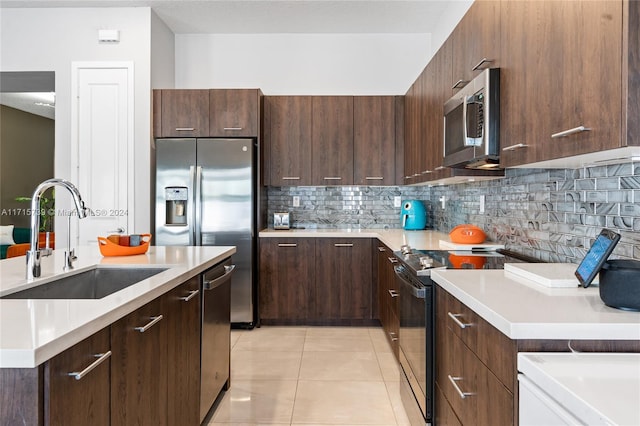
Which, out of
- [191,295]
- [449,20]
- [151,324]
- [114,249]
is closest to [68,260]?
[114,249]

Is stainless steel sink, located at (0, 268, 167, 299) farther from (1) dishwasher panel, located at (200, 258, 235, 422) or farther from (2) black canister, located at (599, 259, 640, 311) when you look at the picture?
(2) black canister, located at (599, 259, 640, 311)

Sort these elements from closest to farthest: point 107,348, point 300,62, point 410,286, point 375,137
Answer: point 107,348, point 410,286, point 375,137, point 300,62

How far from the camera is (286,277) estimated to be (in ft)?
13.2

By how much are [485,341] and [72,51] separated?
14.0 feet

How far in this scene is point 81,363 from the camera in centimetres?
104

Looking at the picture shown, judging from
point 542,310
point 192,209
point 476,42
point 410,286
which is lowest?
point 410,286

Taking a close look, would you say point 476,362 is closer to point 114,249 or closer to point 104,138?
point 114,249

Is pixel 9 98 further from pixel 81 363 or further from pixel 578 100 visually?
pixel 578 100

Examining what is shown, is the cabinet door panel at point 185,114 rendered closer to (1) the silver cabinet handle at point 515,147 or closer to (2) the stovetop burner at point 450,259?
(2) the stovetop burner at point 450,259

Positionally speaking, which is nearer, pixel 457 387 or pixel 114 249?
pixel 457 387

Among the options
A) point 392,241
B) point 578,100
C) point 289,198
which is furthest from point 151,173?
point 578,100

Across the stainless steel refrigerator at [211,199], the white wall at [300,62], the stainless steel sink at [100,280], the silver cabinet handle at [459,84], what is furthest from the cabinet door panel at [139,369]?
the white wall at [300,62]

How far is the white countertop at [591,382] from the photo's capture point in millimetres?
669

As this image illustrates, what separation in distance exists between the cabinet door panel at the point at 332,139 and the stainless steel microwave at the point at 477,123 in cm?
192
